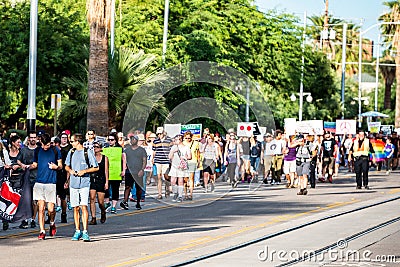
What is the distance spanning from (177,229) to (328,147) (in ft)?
54.5

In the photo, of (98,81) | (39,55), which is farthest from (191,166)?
(39,55)

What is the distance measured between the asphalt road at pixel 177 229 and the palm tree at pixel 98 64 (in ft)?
9.47

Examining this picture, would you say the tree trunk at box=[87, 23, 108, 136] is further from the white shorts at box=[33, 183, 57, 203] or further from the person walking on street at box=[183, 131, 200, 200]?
the white shorts at box=[33, 183, 57, 203]

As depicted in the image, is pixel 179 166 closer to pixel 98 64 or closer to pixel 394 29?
pixel 98 64

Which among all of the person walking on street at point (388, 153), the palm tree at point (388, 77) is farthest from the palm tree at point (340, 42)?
the person walking on street at point (388, 153)

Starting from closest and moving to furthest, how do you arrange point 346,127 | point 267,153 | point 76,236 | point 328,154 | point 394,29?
point 76,236 → point 267,153 → point 328,154 → point 346,127 → point 394,29

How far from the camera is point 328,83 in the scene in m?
63.5

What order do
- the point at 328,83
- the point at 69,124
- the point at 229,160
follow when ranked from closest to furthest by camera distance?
the point at 229,160
the point at 69,124
the point at 328,83

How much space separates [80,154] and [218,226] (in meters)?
3.41

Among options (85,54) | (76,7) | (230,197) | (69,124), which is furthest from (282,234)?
(76,7)

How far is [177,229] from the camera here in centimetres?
1597

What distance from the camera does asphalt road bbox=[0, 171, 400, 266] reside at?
12391 millimetres

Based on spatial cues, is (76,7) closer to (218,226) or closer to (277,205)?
(277,205)

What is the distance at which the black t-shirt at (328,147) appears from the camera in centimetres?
3105
